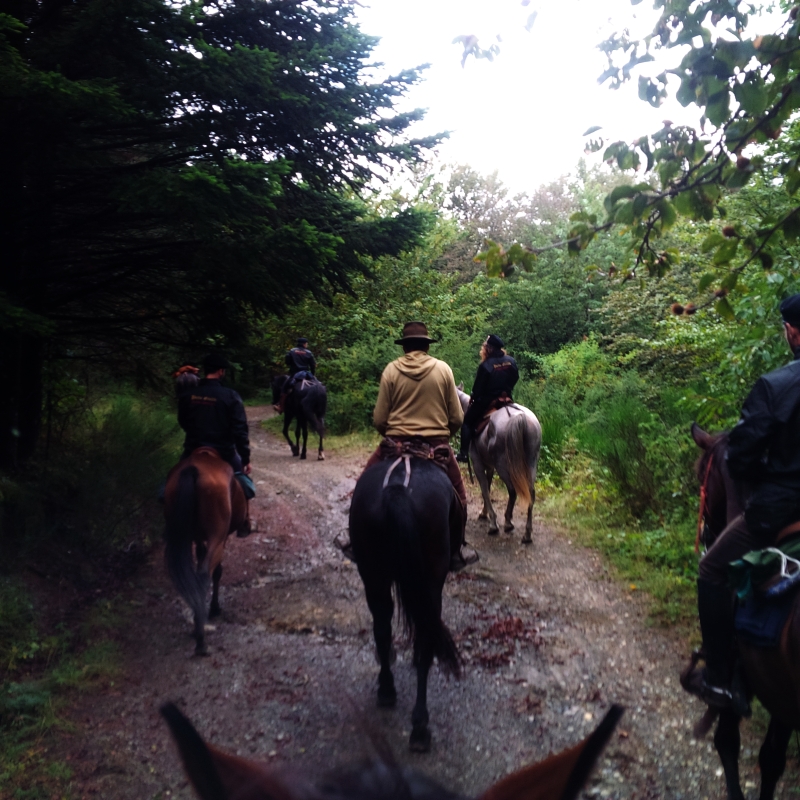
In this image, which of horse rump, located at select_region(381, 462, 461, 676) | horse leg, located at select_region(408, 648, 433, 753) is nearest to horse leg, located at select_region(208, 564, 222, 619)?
horse rump, located at select_region(381, 462, 461, 676)

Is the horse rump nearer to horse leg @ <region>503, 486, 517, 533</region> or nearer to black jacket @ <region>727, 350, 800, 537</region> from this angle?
black jacket @ <region>727, 350, 800, 537</region>

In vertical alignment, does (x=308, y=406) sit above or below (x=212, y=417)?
below

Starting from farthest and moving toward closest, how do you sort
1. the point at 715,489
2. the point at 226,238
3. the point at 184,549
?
1. the point at 226,238
2. the point at 184,549
3. the point at 715,489

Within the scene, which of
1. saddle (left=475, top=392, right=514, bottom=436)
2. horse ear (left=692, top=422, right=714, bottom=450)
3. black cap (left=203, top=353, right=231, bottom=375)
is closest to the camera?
horse ear (left=692, top=422, right=714, bottom=450)

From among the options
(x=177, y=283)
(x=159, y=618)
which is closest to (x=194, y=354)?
(x=177, y=283)

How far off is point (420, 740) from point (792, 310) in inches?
122

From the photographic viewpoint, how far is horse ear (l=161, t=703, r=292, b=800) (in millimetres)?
1102

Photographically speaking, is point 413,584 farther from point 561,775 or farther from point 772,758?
point 561,775

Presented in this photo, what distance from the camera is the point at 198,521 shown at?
17.5 ft

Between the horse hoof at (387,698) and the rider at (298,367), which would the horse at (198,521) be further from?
the rider at (298,367)

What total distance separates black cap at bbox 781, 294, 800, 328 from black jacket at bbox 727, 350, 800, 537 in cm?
14

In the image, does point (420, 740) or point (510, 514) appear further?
point (510, 514)

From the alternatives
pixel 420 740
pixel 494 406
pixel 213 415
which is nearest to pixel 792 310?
pixel 420 740

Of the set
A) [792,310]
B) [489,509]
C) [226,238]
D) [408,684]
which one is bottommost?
[408,684]
